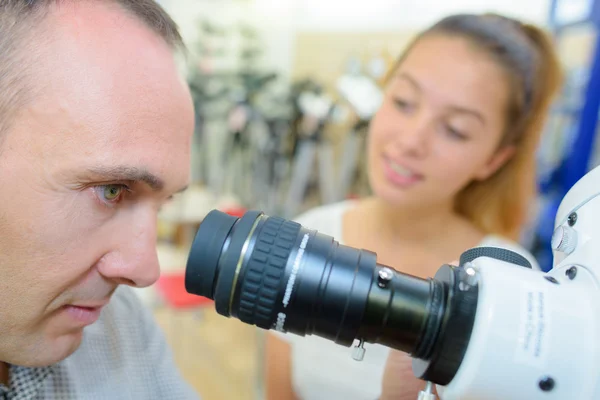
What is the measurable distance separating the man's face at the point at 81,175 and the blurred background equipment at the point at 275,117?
1170 mm

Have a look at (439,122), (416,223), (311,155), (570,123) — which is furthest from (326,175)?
(439,122)

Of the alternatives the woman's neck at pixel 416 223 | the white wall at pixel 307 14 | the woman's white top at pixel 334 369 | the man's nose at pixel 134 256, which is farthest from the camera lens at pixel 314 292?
the white wall at pixel 307 14

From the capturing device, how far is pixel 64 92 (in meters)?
0.46

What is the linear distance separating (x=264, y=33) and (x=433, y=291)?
10.9 feet

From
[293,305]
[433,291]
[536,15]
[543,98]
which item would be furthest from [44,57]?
[536,15]

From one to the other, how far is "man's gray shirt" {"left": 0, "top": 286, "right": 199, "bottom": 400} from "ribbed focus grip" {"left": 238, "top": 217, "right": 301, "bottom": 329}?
0.31 m

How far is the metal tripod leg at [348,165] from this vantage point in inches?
107

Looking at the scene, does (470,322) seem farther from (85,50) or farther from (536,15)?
(536,15)

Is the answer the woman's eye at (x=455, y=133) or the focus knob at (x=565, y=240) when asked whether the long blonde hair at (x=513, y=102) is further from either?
the focus knob at (x=565, y=240)

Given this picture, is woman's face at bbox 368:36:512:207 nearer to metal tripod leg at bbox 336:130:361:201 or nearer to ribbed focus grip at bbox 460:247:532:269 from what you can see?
ribbed focus grip at bbox 460:247:532:269

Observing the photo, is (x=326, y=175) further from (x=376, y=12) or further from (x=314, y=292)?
(x=314, y=292)

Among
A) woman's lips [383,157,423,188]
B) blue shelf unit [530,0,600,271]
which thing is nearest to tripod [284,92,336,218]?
blue shelf unit [530,0,600,271]

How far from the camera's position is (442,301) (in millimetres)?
454

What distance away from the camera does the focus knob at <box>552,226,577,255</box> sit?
47 centimetres
